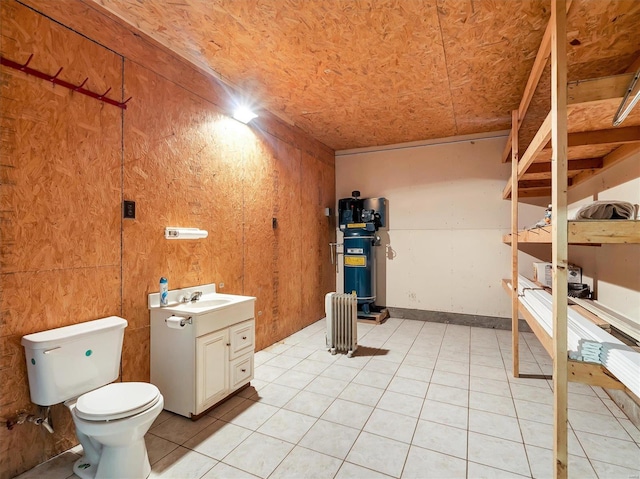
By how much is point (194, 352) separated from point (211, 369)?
22 centimetres

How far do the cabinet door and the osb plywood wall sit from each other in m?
0.47

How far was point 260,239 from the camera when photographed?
3.46m

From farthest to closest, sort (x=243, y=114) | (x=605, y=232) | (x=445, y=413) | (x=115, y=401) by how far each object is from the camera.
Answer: (x=243, y=114)
(x=445, y=413)
(x=115, y=401)
(x=605, y=232)

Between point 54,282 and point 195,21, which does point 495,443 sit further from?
point 195,21

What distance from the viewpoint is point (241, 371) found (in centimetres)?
249

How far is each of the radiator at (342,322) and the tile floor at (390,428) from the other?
0.22m

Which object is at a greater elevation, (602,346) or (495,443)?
(602,346)

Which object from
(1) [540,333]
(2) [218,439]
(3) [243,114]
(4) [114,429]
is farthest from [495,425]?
(3) [243,114]

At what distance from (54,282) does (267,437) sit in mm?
1589

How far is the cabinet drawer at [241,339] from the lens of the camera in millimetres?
2413

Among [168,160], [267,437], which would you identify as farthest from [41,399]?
[168,160]

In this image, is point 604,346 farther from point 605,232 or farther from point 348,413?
point 348,413

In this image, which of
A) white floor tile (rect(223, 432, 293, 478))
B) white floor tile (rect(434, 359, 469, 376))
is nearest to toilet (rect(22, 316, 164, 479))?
white floor tile (rect(223, 432, 293, 478))

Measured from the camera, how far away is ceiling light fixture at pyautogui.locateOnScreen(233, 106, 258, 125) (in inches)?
122
